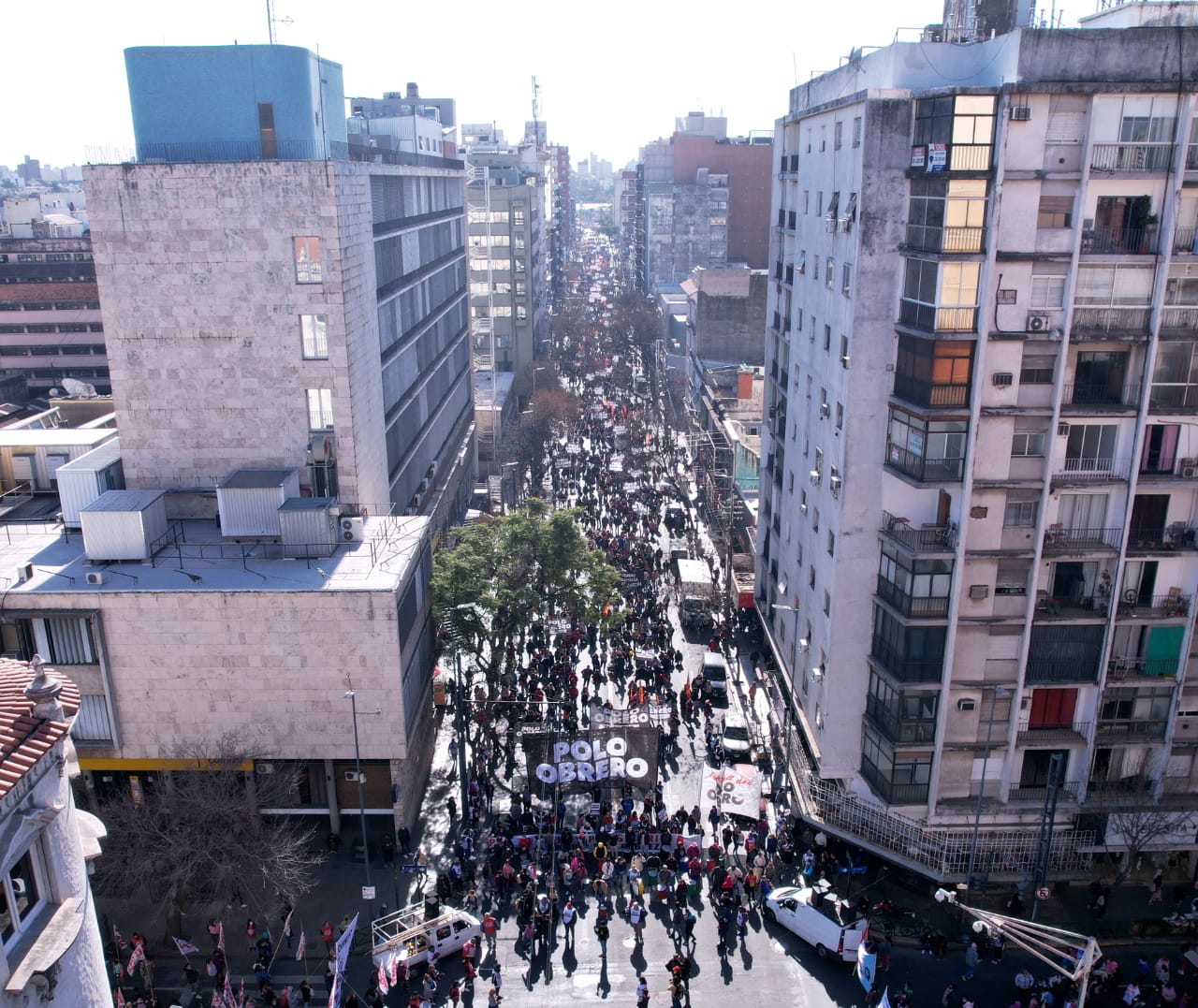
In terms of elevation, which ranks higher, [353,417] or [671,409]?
[353,417]

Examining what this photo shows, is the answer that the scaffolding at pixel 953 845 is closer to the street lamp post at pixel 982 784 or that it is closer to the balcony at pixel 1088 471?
the street lamp post at pixel 982 784

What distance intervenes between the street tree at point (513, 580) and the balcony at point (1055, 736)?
16560 millimetres

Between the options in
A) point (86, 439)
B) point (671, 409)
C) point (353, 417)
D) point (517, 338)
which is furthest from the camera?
point (517, 338)

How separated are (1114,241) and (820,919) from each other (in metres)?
22.1

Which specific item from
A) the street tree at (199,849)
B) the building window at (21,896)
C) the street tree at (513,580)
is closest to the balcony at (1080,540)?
the street tree at (513,580)

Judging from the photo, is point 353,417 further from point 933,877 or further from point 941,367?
point 933,877

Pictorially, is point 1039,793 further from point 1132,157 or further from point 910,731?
point 1132,157

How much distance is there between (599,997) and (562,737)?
10.2 metres

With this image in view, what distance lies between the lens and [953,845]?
32.3 m

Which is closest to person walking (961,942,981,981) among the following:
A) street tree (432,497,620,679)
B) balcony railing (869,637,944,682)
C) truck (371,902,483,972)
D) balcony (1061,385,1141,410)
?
balcony railing (869,637,944,682)

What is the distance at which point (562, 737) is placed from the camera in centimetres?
3694

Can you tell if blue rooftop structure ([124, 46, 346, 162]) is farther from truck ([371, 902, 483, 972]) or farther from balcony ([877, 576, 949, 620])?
balcony ([877, 576, 949, 620])

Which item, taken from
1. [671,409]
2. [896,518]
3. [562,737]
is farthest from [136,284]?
[671,409]

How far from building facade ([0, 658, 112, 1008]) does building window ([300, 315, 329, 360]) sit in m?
24.0
